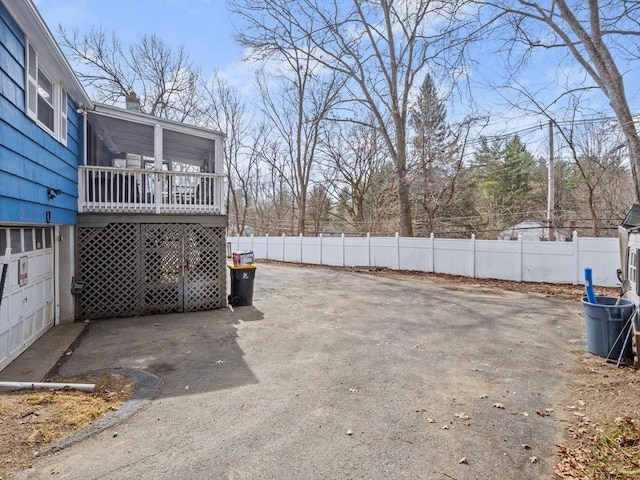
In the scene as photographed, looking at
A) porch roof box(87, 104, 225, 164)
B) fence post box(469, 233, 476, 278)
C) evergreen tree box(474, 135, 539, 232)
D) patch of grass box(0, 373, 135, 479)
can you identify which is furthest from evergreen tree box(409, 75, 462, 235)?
patch of grass box(0, 373, 135, 479)

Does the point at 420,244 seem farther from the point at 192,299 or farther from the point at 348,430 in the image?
the point at 348,430

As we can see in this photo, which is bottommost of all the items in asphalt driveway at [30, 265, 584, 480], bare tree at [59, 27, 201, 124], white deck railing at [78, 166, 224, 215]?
asphalt driveway at [30, 265, 584, 480]

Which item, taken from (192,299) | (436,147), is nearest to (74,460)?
(192,299)

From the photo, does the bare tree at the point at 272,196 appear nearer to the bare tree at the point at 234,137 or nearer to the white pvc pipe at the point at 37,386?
the bare tree at the point at 234,137

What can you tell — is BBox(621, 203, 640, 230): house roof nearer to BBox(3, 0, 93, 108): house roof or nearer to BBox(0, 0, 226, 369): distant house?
BBox(0, 0, 226, 369): distant house

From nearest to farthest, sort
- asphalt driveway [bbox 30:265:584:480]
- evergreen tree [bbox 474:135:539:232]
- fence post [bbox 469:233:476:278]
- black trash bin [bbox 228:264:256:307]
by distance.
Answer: asphalt driveway [bbox 30:265:584:480], black trash bin [bbox 228:264:256:307], fence post [bbox 469:233:476:278], evergreen tree [bbox 474:135:539:232]

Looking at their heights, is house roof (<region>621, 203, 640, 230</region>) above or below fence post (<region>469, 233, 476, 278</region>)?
above

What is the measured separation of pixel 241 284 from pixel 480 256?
26.5 feet

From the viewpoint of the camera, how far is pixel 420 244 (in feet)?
46.9

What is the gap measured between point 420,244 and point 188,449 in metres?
12.5

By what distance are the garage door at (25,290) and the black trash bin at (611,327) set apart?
293 inches

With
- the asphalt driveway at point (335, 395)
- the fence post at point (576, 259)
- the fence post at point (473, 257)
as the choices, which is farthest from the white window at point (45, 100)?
the fence post at point (576, 259)

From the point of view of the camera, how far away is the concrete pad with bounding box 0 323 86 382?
4325 millimetres

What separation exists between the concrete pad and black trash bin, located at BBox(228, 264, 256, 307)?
116 inches
